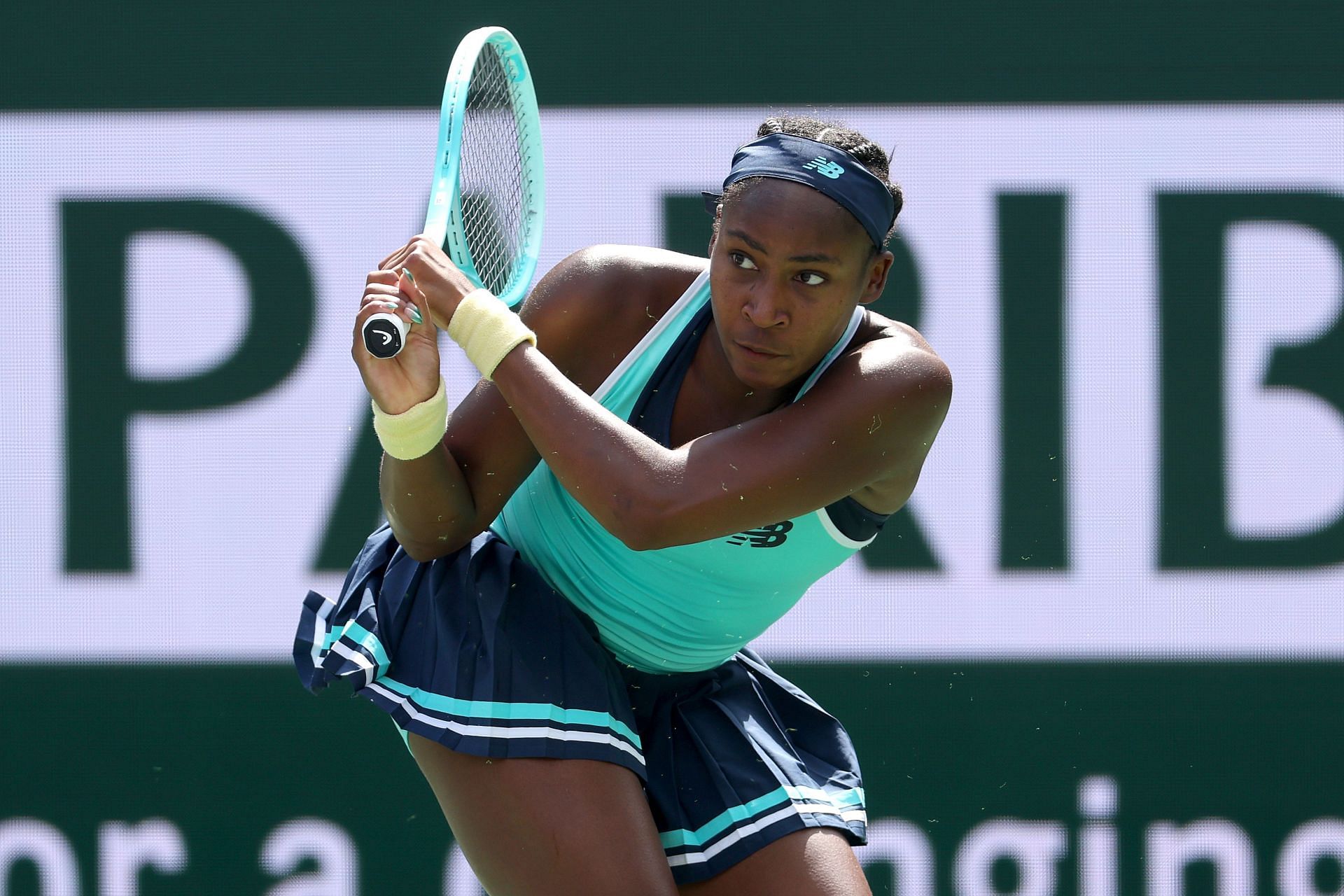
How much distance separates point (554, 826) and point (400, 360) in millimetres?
653

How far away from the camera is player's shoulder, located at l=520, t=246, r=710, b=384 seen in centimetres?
222

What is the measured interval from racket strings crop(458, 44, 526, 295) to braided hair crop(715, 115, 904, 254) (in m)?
0.48

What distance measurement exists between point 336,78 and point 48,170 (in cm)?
75

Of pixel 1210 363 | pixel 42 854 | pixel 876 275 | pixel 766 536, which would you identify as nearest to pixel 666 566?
pixel 766 536

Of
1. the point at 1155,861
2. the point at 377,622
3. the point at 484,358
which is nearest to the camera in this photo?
the point at 484,358

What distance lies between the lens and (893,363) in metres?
2.12

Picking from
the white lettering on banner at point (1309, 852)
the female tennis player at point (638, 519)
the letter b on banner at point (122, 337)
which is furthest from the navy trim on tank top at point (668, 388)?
the white lettering on banner at point (1309, 852)

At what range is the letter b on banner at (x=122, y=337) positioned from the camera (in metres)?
3.80

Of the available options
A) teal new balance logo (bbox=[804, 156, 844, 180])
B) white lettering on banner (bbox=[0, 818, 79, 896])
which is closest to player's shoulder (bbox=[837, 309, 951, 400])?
teal new balance logo (bbox=[804, 156, 844, 180])

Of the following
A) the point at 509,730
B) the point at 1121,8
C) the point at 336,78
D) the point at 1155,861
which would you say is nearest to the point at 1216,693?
the point at 1155,861

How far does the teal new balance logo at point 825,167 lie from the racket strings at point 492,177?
0.60 m

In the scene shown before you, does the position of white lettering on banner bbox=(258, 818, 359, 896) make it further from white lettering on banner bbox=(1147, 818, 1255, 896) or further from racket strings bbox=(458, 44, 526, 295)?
white lettering on banner bbox=(1147, 818, 1255, 896)

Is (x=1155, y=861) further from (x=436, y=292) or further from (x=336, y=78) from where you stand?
(x=336, y=78)

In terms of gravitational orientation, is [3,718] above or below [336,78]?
below
